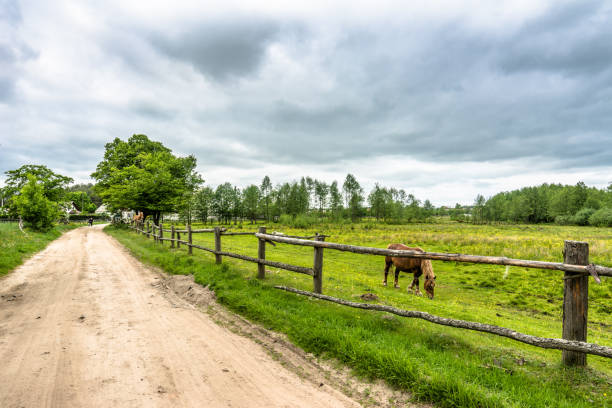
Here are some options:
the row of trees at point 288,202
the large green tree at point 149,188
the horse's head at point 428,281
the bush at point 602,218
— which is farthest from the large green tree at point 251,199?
the bush at point 602,218

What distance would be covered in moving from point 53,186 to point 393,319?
5877 cm

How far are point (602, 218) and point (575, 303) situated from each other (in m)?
95.1

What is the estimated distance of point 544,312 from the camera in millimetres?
A: 9664

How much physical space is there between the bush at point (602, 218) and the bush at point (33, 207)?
10519cm

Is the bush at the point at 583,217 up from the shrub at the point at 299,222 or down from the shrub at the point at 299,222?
up

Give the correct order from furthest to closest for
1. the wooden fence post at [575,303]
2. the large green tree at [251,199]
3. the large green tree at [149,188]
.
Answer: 1. the large green tree at [251,199]
2. the large green tree at [149,188]
3. the wooden fence post at [575,303]

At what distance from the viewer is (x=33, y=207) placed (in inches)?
874

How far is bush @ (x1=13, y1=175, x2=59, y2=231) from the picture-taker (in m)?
21.8

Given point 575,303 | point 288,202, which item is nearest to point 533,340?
point 575,303

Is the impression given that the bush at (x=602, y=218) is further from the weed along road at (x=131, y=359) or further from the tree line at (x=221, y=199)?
the weed along road at (x=131, y=359)

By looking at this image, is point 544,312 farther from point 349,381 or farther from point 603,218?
point 603,218

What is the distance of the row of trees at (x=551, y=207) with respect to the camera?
270 feet

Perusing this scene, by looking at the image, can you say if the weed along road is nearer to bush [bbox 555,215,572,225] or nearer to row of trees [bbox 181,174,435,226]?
row of trees [bbox 181,174,435,226]

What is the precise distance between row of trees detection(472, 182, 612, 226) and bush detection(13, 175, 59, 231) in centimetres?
10993
